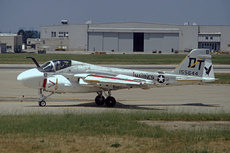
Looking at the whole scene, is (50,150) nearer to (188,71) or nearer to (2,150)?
(2,150)

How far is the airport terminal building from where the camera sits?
117 meters

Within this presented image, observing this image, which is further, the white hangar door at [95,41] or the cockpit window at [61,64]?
the white hangar door at [95,41]

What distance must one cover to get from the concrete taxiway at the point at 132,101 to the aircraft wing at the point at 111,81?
1357 mm

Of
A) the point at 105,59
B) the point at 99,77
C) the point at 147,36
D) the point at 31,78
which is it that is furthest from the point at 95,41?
the point at 31,78

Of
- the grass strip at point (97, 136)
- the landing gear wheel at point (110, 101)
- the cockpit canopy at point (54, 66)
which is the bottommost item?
the grass strip at point (97, 136)

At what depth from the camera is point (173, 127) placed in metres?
14.7

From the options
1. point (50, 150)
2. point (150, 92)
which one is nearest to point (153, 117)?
point (50, 150)

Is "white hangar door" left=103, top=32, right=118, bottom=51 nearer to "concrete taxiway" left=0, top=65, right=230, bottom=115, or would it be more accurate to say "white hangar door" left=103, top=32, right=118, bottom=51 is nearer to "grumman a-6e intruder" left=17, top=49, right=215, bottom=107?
"concrete taxiway" left=0, top=65, right=230, bottom=115

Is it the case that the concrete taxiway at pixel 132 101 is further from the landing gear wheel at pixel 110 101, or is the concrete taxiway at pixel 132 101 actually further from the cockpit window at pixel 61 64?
the cockpit window at pixel 61 64

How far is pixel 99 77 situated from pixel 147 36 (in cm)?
9930

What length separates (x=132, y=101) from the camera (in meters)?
23.6

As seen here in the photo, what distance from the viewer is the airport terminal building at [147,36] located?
117287 mm

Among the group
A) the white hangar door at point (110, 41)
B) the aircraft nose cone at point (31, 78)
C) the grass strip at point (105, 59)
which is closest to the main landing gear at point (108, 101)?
the aircraft nose cone at point (31, 78)

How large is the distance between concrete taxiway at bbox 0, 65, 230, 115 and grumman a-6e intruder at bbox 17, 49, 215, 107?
1.12 metres
